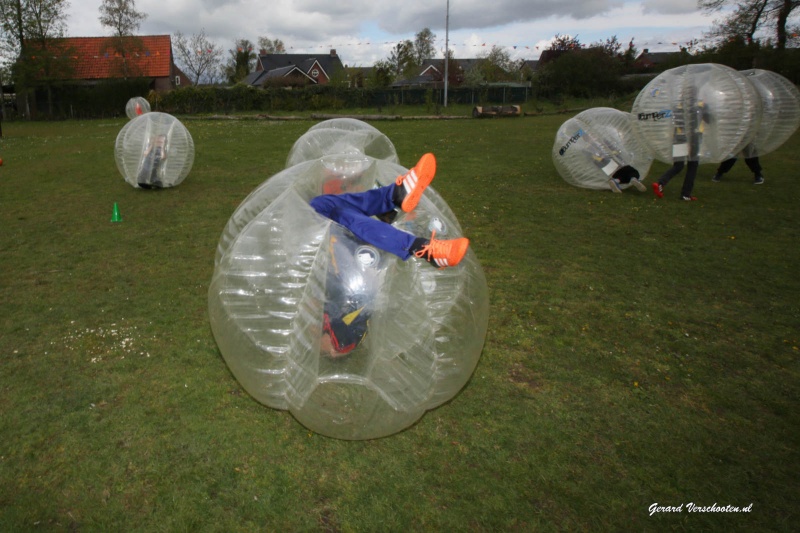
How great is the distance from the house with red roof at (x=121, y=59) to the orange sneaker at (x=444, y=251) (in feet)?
163

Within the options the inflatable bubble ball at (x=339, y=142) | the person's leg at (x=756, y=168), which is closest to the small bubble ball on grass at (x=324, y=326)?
the inflatable bubble ball at (x=339, y=142)

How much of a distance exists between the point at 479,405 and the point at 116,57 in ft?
180

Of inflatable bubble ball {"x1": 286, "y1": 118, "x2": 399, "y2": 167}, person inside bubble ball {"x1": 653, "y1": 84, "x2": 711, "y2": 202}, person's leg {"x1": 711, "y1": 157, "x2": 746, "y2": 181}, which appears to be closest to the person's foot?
person inside bubble ball {"x1": 653, "y1": 84, "x2": 711, "y2": 202}

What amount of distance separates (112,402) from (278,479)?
5.99ft

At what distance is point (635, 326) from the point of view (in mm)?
5566

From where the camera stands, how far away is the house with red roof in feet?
152

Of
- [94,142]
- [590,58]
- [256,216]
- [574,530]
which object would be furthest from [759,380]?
[590,58]

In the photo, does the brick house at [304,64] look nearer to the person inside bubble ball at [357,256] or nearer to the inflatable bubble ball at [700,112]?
the inflatable bubble ball at [700,112]

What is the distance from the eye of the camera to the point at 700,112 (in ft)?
31.4

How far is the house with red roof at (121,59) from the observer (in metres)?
46.2

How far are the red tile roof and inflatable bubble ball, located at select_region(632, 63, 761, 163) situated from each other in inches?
1943

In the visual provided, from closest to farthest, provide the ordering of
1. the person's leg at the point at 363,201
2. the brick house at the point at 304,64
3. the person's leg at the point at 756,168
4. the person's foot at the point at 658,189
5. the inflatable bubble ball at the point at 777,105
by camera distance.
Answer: the person's leg at the point at 363,201 → the person's foot at the point at 658,189 → the inflatable bubble ball at the point at 777,105 → the person's leg at the point at 756,168 → the brick house at the point at 304,64

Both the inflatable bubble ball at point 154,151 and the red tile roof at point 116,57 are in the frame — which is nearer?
the inflatable bubble ball at point 154,151

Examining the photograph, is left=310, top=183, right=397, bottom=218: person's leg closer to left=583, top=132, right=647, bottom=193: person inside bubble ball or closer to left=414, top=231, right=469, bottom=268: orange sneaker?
left=414, top=231, right=469, bottom=268: orange sneaker
